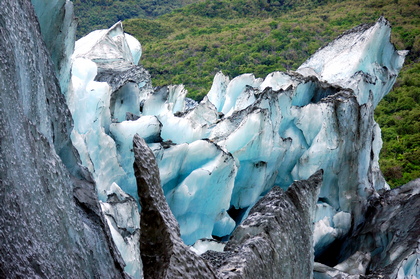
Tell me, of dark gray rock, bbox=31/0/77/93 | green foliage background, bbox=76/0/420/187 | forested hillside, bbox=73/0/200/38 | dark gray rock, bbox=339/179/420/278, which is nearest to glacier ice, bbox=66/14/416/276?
dark gray rock, bbox=339/179/420/278

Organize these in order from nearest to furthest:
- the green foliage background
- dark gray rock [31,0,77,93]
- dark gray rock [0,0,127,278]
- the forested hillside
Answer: dark gray rock [0,0,127,278]
dark gray rock [31,0,77,93]
the green foliage background
the forested hillside

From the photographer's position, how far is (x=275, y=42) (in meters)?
20.5

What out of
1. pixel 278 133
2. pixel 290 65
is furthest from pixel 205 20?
pixel 278 133

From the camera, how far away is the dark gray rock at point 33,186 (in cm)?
191

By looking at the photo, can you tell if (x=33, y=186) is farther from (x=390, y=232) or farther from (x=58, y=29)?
(x=390, y=232)

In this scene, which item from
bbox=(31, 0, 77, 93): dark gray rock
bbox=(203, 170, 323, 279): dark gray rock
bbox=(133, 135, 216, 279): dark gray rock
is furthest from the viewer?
bbox=(31, 0, 77, 93): dark gray rock

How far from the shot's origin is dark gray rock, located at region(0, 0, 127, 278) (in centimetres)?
191

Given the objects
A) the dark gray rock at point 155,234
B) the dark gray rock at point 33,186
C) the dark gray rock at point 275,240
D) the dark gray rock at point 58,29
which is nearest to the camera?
the dark gray rock at point 33,186

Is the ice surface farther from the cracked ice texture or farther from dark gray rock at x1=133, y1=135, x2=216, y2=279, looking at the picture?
dark gray rock at x1=133, y1=135, x2=216, y2=279

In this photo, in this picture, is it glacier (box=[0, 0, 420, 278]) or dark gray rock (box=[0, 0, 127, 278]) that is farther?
glacier (box=[0, 0, 420, 278])

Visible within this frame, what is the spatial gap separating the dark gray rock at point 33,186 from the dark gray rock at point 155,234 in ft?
1.20

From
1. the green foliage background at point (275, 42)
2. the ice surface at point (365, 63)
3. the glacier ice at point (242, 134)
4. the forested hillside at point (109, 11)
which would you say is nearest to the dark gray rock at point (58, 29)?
the glacier ice at point (242, 134)

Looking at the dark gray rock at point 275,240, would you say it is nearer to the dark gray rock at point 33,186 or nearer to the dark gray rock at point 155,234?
the dark gray rock at point 155,234

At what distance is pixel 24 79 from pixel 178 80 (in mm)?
15552
